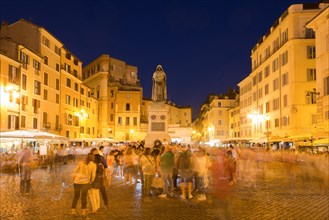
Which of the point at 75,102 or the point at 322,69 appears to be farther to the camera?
the point at 75,102

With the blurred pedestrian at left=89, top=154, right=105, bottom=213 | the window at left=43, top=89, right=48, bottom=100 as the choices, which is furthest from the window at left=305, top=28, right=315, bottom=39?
the blurred pedestrian at left=89, top=154, right=105, bottom=213

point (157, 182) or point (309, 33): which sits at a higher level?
point (309, 33)

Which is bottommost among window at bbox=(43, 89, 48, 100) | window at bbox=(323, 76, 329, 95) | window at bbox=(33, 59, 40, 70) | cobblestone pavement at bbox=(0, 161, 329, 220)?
cobblestone pavement at bbox=(0, 161, 329, 220)

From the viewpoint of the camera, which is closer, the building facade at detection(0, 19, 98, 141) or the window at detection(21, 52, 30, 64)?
the building facade at detection(0, 19, 98, 141)

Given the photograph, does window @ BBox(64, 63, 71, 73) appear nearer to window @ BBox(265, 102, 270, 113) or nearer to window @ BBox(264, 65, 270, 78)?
window @ BBox(264, 65, 270, 78)

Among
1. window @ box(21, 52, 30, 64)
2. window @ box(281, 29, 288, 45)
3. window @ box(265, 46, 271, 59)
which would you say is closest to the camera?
window @ box(21, 52, 30, 64)

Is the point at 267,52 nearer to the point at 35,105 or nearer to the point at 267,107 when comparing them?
the point at 267,107

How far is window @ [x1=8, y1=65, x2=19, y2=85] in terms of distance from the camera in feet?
132

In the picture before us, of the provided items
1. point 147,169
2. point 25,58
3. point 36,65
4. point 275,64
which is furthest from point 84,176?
point 275,64

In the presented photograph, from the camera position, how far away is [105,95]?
3076 inches

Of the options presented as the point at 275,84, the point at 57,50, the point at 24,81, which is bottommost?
the point at 24,81

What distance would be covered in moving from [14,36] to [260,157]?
3277cm

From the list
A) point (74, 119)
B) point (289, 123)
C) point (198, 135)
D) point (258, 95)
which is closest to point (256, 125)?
point (258, 95)

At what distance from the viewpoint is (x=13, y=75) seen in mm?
40938
